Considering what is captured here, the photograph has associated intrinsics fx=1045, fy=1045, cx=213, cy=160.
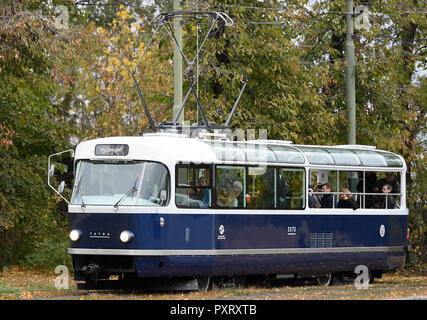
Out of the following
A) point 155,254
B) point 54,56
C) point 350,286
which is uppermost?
point 54,56

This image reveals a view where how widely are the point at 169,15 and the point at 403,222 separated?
747cm

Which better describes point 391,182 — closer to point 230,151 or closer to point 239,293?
point 230,151

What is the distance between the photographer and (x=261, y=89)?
92.8 feet

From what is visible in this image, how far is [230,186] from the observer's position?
2030 cm

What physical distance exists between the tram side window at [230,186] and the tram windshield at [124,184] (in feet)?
4.47

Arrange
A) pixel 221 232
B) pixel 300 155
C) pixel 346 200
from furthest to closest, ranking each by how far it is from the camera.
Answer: pixel 346 200, pixel 300 155, pixel 221 232

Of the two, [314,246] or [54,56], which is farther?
[54,56]

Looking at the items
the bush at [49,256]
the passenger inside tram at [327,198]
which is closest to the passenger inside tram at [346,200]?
the passenger inside tram at [327,198]

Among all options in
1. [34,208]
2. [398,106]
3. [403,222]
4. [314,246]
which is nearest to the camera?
[314,246]

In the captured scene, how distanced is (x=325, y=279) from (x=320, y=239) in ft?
5.09

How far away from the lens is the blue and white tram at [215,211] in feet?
61.7

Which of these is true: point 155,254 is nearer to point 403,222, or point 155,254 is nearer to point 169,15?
point 169,15

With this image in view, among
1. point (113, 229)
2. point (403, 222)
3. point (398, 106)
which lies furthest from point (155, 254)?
point (398, 106)

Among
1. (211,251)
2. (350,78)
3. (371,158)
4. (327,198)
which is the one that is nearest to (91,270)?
(211,251)
